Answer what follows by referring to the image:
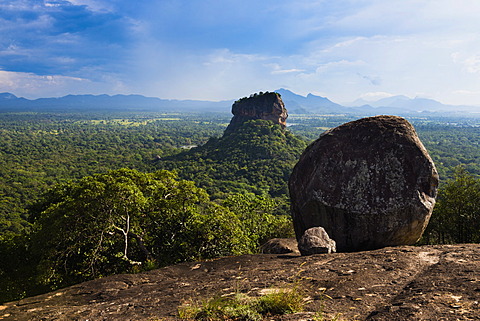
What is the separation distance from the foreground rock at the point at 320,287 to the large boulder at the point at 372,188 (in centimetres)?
180

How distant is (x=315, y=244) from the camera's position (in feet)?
27.3

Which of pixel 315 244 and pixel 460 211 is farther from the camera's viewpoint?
pixel 460 211

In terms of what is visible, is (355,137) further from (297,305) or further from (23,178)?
(23,178)

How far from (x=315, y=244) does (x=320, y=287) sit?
3046 mm

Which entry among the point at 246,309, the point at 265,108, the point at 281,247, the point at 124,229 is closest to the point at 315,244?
the point at 281,247

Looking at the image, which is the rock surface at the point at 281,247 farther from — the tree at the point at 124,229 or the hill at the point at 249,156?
the hill at the point at 249,156

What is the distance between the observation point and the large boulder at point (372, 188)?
9.09 meters

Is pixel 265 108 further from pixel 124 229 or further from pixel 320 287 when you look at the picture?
pixel 320 287

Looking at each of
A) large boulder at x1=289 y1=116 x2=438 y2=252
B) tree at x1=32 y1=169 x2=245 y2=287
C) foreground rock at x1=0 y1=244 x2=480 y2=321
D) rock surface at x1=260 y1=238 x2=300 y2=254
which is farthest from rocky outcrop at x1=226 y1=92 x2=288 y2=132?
foreground rock at x1=0 y1=244 x2=480 y2=321

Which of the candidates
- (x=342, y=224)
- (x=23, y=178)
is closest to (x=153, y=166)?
(x=23, y=178)

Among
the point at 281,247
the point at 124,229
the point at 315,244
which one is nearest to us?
the point at 315,244

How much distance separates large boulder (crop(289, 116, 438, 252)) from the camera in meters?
9.09

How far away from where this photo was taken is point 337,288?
521cm

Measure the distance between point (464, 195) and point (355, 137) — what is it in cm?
1113
